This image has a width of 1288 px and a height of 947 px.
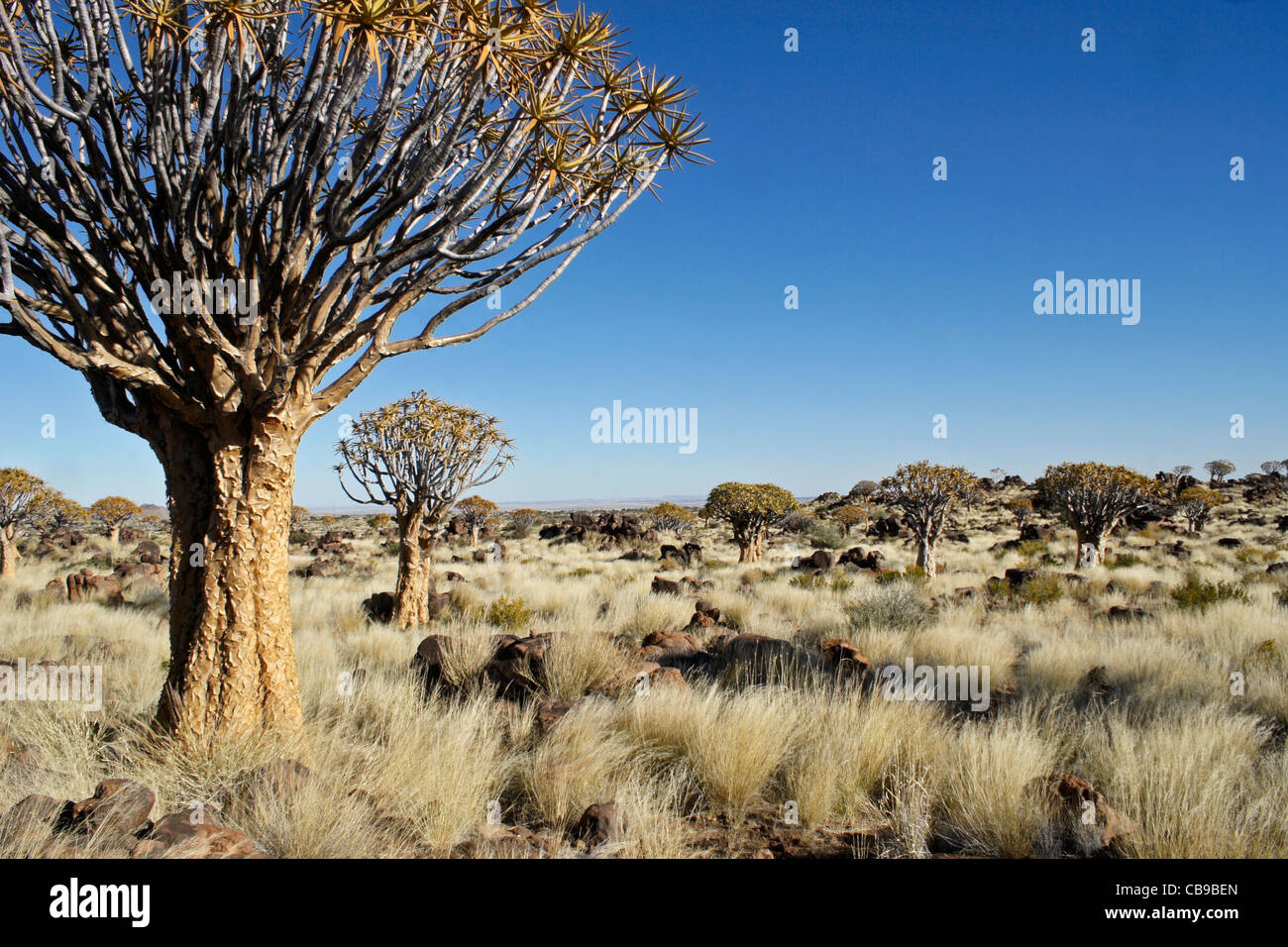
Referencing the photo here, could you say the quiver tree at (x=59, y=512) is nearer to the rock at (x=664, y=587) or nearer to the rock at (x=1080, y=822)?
the rock at (x=664, y=587)

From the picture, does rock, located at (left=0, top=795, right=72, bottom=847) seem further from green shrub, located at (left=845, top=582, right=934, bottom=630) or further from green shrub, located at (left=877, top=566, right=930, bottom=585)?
green shrub, located at (left=877, top=566, right=930, bottom=585)

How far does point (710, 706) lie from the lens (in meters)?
4.96

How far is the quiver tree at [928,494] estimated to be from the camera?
1590 centimetres

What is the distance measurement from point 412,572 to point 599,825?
23.4 feet

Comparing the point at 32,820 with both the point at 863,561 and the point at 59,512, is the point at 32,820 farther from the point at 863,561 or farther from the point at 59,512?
the point at 59,512

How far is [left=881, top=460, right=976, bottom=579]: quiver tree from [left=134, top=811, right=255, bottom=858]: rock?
597 inches

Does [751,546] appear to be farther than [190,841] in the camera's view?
Yes

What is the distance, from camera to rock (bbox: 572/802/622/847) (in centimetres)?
357

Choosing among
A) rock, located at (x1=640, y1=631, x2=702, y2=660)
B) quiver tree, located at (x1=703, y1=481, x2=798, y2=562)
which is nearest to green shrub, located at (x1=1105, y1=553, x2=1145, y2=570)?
quiver tree, located at (x1=703, y1=481, x2=798, y2=562)

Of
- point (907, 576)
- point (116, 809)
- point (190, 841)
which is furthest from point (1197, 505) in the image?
point (116, 809)

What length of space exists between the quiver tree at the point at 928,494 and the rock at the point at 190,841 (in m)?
15.2

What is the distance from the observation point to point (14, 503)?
58.1 ft

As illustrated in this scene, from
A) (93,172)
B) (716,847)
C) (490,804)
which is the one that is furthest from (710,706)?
(93,172)

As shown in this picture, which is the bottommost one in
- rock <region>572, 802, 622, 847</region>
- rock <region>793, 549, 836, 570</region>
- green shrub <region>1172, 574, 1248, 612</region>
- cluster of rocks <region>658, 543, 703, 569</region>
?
cluster of rocks <region>658, 543, 703, 569</region>
